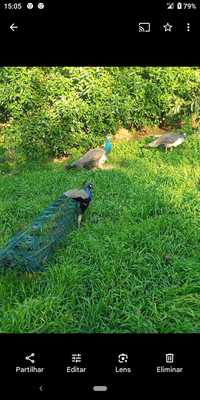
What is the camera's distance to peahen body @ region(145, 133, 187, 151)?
17.7ft

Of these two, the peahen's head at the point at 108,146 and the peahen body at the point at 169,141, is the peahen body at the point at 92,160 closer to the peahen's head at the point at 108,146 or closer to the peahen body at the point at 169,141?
the peahen's head at the point at 108,146

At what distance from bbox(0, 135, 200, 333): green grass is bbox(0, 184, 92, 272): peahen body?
0.12 m

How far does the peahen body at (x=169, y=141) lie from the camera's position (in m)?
5.41

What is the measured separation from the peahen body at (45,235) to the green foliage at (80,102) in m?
2.18
